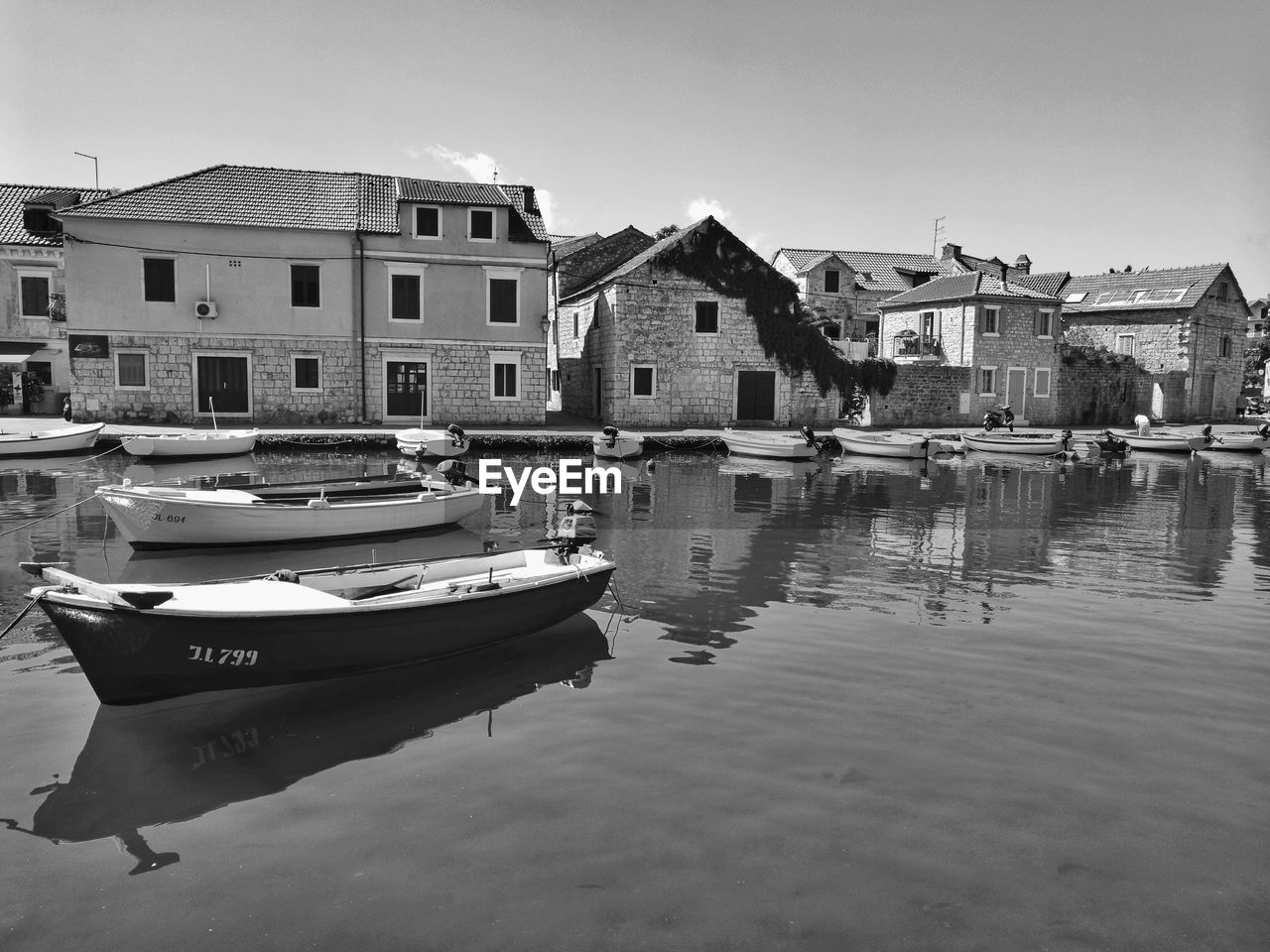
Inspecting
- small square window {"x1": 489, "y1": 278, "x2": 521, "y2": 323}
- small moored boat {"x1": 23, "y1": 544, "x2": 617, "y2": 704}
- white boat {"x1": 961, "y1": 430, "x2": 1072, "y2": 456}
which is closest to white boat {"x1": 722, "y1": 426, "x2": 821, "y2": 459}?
white boat {"x1": 961, "y1": 430, "x2": 1072, "y2": 456}

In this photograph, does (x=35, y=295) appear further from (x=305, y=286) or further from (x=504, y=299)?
(x=504, y=299)

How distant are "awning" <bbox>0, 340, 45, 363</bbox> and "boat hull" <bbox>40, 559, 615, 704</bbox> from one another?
32.0 m

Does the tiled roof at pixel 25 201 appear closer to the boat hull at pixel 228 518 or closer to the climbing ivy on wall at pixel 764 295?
the climbing ivy on wall at pixel 764 295

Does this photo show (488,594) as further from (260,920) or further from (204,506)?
(204,506)

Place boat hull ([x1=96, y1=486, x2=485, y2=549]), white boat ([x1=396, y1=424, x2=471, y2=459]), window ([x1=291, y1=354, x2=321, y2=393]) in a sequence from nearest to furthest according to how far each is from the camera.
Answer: boat hull ([x1=96, y1=486, x2=485, y2=549]) → white boat ([x1=396, y1=424, x2=471, y2=459]) → window ([x1=291, y1=354, x2=321, y2=393])

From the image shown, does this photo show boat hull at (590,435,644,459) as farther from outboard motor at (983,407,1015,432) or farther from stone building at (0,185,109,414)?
stone building at (0,185,109,414)

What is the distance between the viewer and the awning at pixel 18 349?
34.6m

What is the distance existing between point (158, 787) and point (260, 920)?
2.06 metres

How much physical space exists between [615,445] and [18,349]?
2279 centimetres

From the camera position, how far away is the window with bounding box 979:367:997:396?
43844mm

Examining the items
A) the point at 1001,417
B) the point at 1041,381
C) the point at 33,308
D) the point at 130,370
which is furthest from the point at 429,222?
the point at 1041,381

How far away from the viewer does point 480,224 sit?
3416 centimetres

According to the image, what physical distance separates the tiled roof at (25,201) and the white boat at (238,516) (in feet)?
86.1

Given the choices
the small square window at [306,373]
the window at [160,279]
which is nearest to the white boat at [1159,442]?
the small square window at [306,373]
